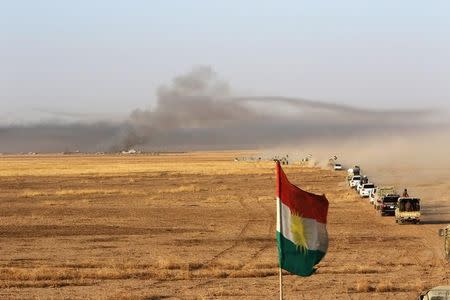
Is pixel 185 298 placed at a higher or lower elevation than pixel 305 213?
lower

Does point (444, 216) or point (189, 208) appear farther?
point (189, 208)

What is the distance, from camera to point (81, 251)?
139ft

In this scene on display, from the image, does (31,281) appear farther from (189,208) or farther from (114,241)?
(189,208)

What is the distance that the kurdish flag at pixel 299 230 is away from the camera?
17.5 meters

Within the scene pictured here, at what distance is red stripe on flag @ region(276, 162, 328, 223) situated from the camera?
17.6 meters

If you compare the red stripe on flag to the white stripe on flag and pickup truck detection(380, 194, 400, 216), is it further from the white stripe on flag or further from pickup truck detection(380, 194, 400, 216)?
pickup truck detection(380, 194, 400, 216)

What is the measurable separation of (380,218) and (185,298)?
115 ft

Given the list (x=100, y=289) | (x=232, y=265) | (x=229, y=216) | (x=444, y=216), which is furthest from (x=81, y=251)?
(x=444, y=216)

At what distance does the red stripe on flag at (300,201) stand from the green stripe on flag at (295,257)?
60 centimetres

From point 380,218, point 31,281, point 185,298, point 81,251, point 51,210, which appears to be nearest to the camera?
point 185,298

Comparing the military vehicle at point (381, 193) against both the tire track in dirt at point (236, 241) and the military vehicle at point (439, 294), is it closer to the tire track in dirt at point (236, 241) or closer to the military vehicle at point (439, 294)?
the tire track in dirt at point (236, 241)

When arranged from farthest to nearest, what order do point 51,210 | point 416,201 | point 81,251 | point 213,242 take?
1. point 51,210
2. point 416,201
3. point 213,242
4. point 81,251

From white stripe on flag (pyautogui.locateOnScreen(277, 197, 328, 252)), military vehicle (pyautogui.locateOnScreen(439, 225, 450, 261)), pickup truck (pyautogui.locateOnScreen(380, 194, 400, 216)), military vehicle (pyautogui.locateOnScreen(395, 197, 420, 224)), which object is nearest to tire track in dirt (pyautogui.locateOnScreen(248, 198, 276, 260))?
pickup truck (pyautogui.locateOnScreen(380, 194, 400, 216))

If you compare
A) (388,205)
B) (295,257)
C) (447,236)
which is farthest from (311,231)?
(388,205)
